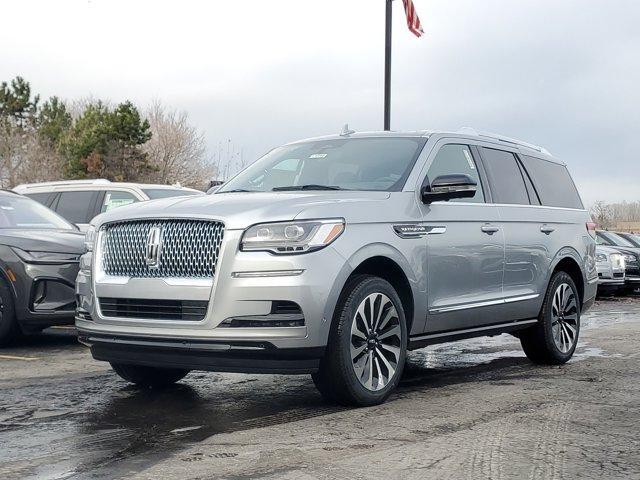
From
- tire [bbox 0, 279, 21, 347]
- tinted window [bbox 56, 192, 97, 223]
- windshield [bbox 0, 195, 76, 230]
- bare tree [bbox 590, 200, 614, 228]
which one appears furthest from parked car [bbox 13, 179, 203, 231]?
bare tree [bbox 590, 200, 614, 228]

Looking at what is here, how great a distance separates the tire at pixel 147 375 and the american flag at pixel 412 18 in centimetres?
1393

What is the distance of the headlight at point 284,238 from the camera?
5.52 meters

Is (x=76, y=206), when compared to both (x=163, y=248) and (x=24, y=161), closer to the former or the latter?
(x=163, y=248)

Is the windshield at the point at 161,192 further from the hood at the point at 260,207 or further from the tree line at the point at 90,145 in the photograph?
the tree line at the point at 90,145

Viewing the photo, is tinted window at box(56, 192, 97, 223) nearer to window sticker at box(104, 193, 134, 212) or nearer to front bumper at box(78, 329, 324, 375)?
window sticker at box(104, 193, 134, 212)

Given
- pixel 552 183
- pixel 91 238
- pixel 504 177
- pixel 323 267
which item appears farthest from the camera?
pixel 552 183

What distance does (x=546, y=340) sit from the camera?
8.11 meters

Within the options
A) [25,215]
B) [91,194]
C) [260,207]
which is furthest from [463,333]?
[91,194]

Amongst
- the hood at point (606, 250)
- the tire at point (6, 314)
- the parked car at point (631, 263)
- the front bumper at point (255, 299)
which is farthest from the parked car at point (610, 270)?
the front bumper at point (255, 299)

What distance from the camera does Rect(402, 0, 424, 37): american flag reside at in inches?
763

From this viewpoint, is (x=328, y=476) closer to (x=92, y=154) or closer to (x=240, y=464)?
(x=240, y=464)

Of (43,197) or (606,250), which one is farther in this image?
(606,250)

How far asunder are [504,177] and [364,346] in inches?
104

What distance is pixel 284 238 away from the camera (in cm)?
554
